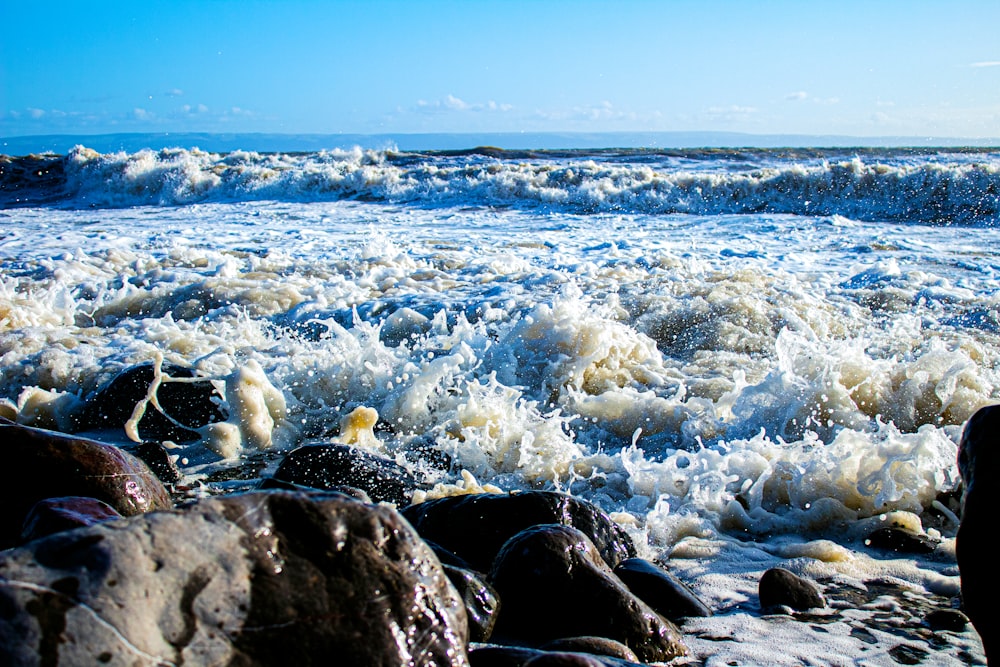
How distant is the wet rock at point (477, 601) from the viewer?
208cm

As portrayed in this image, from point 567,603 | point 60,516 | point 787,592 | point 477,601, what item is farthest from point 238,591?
point 787,592

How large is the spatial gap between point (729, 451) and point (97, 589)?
10.8ft

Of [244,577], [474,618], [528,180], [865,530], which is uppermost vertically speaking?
[528,180]

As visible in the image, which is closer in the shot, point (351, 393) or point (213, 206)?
point (351, 393)

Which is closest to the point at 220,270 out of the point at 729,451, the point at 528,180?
the point at 729,451

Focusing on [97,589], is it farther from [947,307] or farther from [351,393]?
[947,307]

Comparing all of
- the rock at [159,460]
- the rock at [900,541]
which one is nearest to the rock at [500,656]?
the rock at [900,541]

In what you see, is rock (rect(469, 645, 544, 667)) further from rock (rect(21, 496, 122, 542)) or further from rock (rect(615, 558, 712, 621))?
rock (rect(21, 496, 122, 542))

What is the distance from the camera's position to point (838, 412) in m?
Result: 4.49

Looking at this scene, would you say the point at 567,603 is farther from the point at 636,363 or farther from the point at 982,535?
the point at 636,363

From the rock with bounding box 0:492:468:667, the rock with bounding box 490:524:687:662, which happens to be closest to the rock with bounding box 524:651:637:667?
the rock with bounding box 0:492:468:667

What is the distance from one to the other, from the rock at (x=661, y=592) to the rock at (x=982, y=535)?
86 cm

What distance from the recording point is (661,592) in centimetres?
253

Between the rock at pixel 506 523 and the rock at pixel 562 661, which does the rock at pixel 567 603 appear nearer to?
the rock at pixel 506 523
